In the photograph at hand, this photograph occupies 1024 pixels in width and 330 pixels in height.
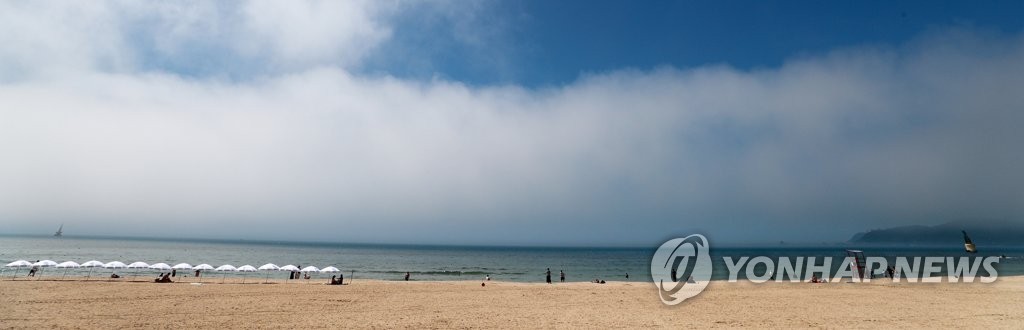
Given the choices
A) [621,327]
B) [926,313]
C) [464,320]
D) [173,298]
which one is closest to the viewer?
[621,327]

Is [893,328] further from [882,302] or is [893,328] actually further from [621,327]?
[621,327]

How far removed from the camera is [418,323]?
16312 mm

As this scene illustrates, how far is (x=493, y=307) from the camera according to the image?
20516mm

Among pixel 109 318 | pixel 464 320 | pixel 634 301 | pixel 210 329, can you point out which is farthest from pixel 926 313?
pixel 109 318

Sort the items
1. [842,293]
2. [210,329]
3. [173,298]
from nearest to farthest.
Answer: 1. [210,329]
2. [173,298]
3. [842,293]

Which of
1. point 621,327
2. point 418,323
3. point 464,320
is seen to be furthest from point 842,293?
point 418,323

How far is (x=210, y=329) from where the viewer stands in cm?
1485

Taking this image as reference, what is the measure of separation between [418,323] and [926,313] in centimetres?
1960

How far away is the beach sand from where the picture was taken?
53.4 ft

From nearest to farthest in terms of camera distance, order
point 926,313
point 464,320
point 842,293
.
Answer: point 464,320, point 926,313, point 842,293

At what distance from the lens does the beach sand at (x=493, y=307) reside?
1628 cm

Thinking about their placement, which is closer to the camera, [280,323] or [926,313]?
[280,323]

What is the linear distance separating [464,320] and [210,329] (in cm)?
807

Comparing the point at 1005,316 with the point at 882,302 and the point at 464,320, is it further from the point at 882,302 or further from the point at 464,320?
the point at 464,320
